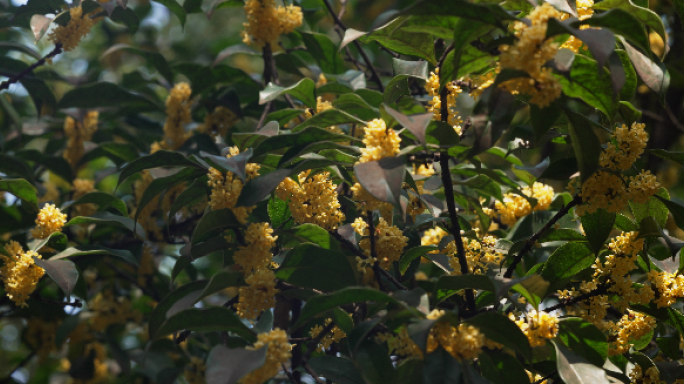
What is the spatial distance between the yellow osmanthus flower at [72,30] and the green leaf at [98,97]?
20 cm

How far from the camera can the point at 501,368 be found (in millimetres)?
1128

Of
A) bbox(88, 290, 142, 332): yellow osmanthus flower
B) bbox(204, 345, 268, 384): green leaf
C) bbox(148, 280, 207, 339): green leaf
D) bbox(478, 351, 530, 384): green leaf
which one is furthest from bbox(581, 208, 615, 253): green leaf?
bbox(88, 290, 142, 332): yellow osmanthus flower

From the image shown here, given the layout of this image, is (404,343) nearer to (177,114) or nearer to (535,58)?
(535,58)

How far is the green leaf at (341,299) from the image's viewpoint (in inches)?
40.4

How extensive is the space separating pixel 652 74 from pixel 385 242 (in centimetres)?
71

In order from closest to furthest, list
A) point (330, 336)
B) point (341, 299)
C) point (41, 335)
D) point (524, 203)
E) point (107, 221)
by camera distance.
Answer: point (341, 299)
point (330, 336)
point (107, 221)
point (524, 203)
point (41, 335)

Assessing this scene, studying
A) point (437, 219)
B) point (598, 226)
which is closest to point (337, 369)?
point (437, 219)

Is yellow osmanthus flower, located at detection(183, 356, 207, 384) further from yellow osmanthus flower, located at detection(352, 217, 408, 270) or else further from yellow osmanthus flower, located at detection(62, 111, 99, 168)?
yellow osmanthus flower, located at detection(352, 217, 408, 270)

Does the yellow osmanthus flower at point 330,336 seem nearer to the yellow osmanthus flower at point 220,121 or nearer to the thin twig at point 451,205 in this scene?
the thin twig at point 451,205

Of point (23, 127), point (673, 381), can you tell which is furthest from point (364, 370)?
point (23, 127)

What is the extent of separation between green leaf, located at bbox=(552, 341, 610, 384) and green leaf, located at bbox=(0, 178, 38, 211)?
165 cm

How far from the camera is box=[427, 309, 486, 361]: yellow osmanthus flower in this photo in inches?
39.6

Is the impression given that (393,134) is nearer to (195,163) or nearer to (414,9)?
(414,9)

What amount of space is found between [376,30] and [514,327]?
73 cm
